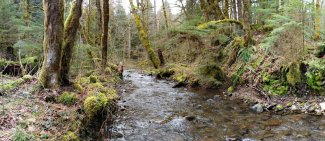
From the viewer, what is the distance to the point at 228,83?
10977 millimetres

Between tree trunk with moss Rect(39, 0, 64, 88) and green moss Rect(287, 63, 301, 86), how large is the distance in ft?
22.0

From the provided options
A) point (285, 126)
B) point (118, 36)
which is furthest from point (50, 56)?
point (118, 36)

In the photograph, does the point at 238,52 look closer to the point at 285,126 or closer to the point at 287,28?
the point at 287,28

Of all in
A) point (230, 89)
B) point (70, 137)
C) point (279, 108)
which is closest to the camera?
point (70, 137)

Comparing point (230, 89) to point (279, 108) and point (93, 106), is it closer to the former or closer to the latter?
point (279, 108)

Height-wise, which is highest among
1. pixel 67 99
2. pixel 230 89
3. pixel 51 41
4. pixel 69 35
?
pixel 69 35

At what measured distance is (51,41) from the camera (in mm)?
6641

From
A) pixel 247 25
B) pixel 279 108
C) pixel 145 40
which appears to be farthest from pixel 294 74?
pixel 145 40

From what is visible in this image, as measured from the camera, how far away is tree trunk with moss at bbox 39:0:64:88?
261 inches

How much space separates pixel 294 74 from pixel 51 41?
22.9ft

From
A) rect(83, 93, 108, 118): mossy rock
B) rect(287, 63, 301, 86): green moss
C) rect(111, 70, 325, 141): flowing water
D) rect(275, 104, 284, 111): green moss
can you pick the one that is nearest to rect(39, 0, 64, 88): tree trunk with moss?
rect(83, 93, 108, 118): mossy rock

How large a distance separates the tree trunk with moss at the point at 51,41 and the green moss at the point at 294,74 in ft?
22.0

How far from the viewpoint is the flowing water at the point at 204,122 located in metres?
5.70

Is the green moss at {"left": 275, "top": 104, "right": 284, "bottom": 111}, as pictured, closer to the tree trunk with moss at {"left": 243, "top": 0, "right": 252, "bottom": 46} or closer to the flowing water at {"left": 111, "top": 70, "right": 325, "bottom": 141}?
the flowing water at {"left": 111, "top": 70, "right": 325, "bottom": 141}
